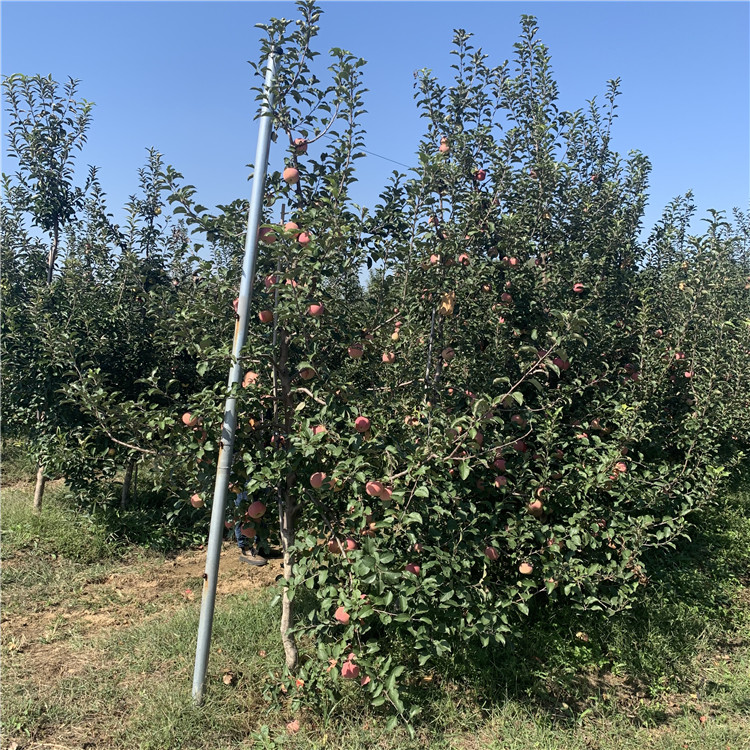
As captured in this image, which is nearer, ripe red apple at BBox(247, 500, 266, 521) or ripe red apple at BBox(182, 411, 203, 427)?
ripe red apple at BBox(182, 411, 203, 427)

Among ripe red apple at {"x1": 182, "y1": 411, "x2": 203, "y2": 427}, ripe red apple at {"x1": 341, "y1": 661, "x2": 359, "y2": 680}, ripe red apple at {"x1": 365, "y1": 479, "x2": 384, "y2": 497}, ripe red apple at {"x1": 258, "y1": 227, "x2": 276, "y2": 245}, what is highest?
ripe red apple at {"x1": 258, "y1": 227, "x2": 276, "y2": 245}

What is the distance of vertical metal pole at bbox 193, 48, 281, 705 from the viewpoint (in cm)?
251

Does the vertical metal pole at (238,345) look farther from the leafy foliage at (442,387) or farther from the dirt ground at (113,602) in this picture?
the dirt ground at (113,602)

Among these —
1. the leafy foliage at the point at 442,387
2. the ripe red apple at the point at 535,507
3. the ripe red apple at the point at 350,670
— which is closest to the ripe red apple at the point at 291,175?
the leafy foliage at the point at 442,387

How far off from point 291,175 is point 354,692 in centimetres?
248

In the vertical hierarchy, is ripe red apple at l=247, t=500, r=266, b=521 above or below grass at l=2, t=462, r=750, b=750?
above

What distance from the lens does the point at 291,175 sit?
2.67 meters

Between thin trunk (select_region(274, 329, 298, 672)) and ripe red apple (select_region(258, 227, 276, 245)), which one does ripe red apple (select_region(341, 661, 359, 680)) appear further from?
ripe red apple (select_region(258, 227, 276, 245))

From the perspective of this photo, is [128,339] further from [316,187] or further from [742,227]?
[742,227]

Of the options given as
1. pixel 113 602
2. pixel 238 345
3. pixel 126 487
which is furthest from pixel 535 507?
pixel 126 487

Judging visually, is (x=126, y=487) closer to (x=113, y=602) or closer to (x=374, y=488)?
(x=113, y=602)

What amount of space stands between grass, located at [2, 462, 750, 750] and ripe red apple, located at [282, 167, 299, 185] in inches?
92.4

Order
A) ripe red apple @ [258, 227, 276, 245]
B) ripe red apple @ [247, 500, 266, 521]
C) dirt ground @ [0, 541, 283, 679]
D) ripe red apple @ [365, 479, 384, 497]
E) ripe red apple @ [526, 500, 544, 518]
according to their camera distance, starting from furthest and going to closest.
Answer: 1. dirt ground @ [0, 541, 283, 679]
2. ripe red apple @ [526, 500, 544, 518]
3. ripe red apple @ [247, 500, 266, 521]
4. ripe red apple @ [258, 227, 276, 245]
5. ripe red apple @ [365, 479, 384, 497]

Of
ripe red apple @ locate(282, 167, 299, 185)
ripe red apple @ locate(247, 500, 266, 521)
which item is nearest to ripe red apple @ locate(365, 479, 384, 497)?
ripe red apple @ locate(247, 500, 266, 521)
